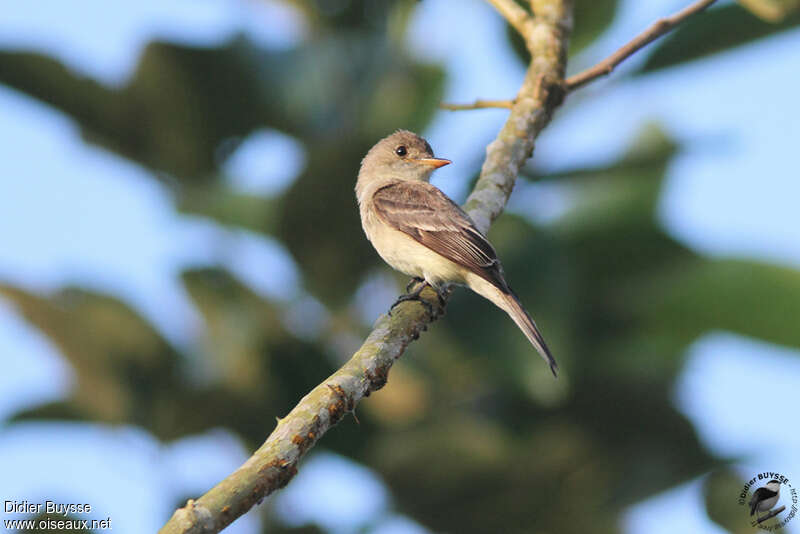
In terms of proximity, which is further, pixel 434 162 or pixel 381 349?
pixel 434 162

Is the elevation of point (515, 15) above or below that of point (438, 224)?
above

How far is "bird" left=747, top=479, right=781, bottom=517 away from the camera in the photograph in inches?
189

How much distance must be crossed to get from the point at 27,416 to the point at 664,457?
15.0ft

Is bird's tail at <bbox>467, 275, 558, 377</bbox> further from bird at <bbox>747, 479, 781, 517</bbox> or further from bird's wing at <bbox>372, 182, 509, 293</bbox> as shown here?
bird at <bbox>747, 479, 781, 517</bbox>

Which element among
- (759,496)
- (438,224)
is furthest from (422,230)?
(759,496)

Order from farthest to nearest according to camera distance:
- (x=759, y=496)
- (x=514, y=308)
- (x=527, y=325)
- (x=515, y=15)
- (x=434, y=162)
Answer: (x=434, y=162) < (x=515, y=15) < (x=514, y=308) < (x=527, y=325) < (x=759, y=496)

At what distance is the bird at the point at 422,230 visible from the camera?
5.40 m

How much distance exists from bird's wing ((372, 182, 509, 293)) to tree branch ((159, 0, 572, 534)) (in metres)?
0.32

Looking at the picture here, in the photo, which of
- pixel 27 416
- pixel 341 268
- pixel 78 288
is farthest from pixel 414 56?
pixel 27 416

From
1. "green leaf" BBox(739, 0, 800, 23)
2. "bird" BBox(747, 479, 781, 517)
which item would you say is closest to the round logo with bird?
"bird" BBox(747, 479, 781, 517)

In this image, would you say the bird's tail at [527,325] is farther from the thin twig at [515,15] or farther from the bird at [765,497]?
the thin twig at [515,15]

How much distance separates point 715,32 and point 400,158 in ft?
7.86

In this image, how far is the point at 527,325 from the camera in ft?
17.0

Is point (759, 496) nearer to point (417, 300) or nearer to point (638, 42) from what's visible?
point (417, 300)
